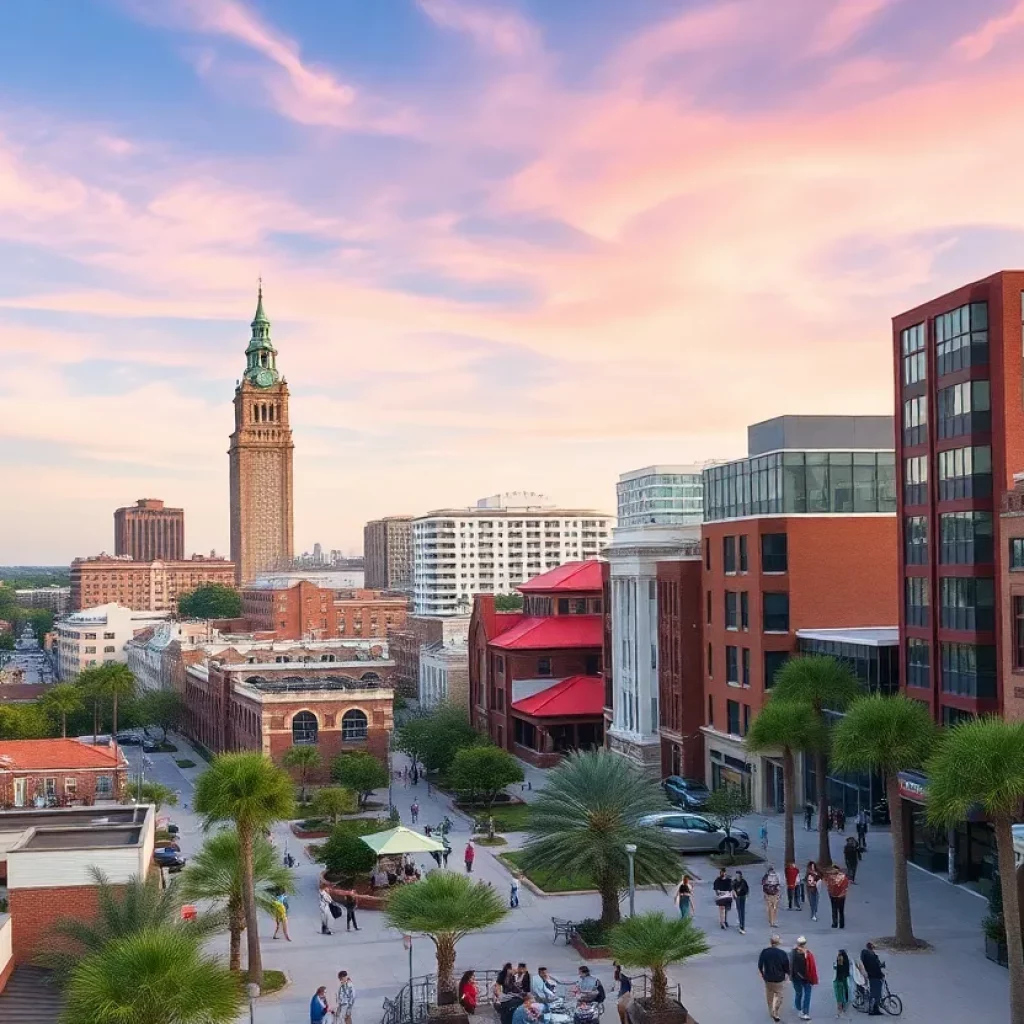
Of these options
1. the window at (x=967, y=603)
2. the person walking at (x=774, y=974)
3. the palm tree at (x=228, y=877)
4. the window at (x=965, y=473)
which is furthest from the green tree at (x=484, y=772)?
the person walking at (x=774, y=974)

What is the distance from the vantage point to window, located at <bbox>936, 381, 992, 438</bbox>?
46406mm

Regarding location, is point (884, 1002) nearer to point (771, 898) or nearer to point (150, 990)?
point (771, 898)

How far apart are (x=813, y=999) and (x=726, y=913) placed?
8218mm

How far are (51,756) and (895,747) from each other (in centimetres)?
5551

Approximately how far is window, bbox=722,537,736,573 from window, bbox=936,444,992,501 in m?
19.7

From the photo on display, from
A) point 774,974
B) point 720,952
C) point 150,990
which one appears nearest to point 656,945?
point 774,974

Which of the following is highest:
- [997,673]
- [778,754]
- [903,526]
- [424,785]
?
[903,526]

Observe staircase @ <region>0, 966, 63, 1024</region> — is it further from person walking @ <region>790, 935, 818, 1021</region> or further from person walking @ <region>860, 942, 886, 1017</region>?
person walking @ <region>860, 942, 886, 1017</region>

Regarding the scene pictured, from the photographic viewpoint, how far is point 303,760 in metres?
78.8

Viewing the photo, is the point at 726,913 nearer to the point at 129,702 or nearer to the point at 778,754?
the point at 778,754

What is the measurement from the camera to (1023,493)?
139ft

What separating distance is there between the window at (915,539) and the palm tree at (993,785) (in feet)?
63.5

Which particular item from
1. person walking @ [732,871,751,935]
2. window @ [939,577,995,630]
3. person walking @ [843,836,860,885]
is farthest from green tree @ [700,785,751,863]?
window @ [939,577,995,630]

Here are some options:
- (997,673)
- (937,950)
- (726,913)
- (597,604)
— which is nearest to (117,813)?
(726,913)
